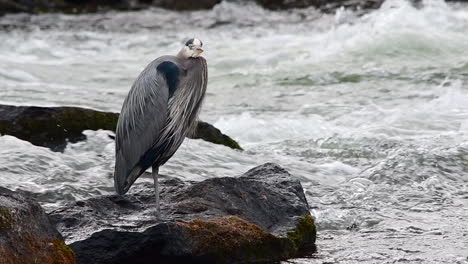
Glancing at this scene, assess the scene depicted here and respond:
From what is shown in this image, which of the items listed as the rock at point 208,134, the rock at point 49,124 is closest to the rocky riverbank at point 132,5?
the rock at point 208,134

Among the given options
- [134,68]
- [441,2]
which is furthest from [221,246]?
[441,2]

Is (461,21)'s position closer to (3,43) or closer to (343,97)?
(343,97)

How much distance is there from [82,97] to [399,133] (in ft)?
12.9

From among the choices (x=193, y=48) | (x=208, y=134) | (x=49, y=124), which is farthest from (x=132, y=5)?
(x=193, y=48)

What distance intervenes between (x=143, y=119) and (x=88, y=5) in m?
14.1

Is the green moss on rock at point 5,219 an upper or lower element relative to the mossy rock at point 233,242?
upper

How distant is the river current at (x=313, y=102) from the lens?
658cm

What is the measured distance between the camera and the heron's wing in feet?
18.2

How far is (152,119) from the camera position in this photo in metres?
5.57

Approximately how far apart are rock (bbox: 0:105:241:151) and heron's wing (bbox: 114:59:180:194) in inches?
80.8

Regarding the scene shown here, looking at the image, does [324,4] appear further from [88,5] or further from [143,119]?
[143,119]

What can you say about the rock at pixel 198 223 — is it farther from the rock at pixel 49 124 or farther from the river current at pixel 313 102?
the rock at pixel 49 124

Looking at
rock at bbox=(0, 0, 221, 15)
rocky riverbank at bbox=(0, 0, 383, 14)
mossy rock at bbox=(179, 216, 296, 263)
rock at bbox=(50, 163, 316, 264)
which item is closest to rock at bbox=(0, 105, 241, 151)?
rock at bbox=(50, 163, 316, 264)

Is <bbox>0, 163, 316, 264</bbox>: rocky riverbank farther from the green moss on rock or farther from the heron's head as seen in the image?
the heron's head
